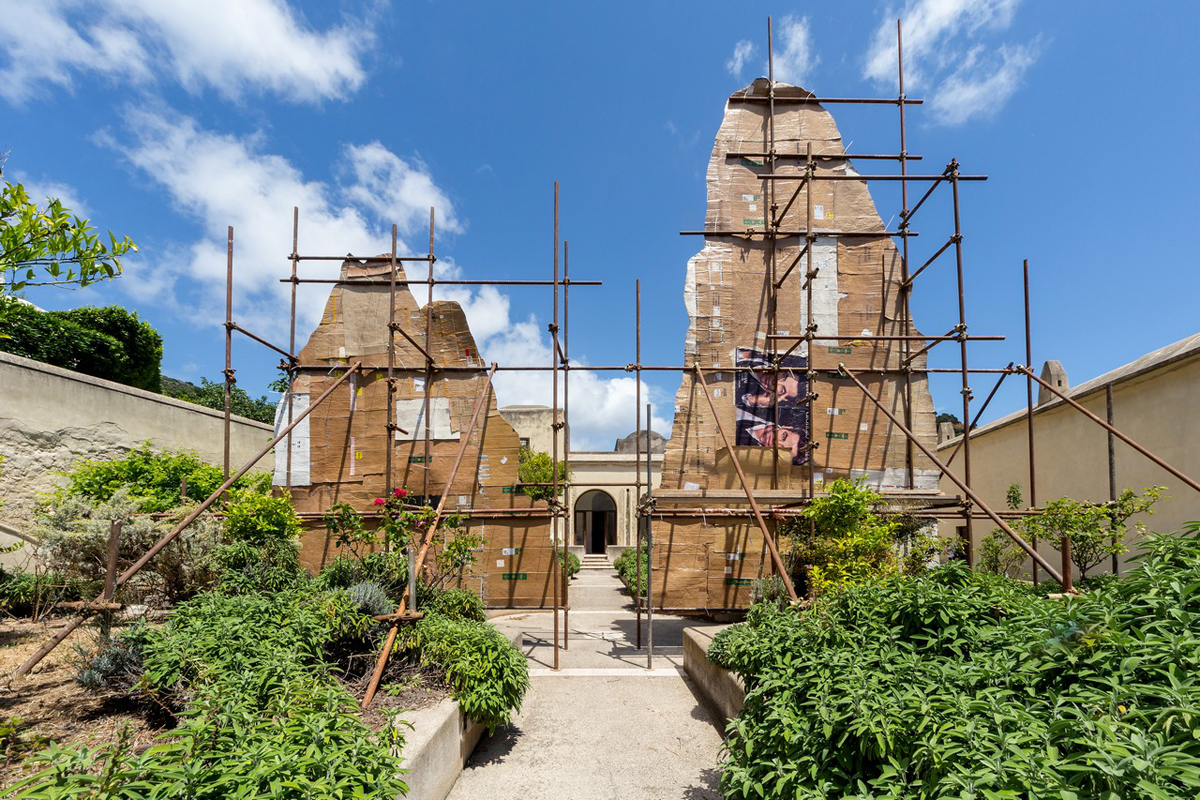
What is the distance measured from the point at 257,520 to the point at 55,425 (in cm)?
639

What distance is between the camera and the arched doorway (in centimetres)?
2502

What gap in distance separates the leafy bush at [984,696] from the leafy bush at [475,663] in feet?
6.39

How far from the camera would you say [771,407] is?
925 centimetres

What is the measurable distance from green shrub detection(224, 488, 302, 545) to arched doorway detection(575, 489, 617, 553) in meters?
17.4

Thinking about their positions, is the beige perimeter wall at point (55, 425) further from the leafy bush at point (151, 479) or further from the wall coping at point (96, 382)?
the leafy bush at point (151, 479)

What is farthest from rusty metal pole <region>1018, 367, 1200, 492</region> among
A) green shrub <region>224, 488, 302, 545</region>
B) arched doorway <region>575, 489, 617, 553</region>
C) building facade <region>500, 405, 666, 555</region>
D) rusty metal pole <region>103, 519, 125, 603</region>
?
arched doorway <region>575, 489, 617, 553</region>

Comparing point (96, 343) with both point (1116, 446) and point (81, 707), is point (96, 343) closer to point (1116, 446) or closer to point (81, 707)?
point (81, 707)

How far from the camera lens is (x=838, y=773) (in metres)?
2.89

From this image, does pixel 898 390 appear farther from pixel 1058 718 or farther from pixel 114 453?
pixel 114 453

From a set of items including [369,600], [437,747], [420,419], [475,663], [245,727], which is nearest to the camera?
[245,727]

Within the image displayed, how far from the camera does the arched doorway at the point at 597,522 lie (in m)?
25.0

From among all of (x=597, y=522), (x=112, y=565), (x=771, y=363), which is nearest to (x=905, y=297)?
(x=771, y=363)

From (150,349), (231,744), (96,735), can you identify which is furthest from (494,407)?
(150,349)

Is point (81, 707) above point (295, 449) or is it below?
below
